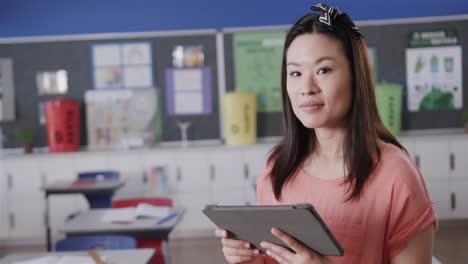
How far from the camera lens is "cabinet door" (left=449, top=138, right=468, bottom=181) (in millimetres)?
6566

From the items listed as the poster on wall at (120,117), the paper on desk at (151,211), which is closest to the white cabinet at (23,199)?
the poster on wall at (120,117)

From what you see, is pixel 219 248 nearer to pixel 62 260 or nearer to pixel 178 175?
pixel 178 175

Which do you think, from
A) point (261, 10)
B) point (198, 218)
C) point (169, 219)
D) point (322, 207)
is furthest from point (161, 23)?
point (322, 207)

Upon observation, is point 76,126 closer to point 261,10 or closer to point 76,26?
point 76,26

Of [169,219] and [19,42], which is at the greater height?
[19,42]

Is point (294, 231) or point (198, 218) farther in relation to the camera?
point (198, 218)

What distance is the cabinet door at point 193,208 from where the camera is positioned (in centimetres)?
665

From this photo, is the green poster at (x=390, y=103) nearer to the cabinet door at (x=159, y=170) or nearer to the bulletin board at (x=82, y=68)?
the bulletin board at (x=82, y=68)

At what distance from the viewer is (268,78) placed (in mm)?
6781

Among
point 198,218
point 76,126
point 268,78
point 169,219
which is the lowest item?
point 198,218

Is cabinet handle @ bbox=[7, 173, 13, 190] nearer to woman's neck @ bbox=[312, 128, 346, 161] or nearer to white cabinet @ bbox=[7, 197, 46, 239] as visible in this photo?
white cabinet @ bbox=[7, 197, 46, 239]

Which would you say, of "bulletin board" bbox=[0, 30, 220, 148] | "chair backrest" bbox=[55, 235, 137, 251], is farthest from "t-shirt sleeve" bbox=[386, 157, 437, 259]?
"bulletin board" bbox=[0, 30, 220, 148]

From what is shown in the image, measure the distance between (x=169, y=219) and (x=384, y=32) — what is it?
3567mm

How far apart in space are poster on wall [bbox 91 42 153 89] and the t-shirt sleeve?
557cm
